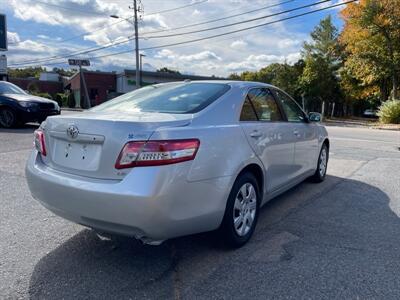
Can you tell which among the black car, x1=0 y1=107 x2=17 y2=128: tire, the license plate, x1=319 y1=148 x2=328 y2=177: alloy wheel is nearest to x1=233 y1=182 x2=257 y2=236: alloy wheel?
the license plate

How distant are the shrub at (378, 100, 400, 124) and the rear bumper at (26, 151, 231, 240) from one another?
26.2 meters

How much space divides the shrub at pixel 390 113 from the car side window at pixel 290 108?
930 inches

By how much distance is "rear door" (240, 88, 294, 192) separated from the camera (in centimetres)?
393

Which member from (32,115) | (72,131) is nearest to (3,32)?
(32,115)

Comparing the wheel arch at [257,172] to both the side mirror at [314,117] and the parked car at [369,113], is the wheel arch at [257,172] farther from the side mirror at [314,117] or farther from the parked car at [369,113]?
the parked car at [369,113]

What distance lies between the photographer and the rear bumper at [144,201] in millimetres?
2855

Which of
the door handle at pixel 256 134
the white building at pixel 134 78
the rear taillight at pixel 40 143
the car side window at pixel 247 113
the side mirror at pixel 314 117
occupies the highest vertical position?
the white building at pixel 134 78

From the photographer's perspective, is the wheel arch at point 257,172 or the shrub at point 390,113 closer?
the wheel arch at point 257,172

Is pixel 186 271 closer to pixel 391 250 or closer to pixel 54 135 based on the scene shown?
pixel 54 135

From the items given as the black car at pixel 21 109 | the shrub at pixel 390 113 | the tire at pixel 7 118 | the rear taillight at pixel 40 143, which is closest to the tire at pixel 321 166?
the rear taillight at pixel 40 143

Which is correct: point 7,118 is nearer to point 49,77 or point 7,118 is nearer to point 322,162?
point 322,162

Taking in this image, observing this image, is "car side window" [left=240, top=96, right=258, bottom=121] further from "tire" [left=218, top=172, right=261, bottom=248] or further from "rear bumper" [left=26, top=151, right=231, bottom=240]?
"rear bumper" [left=26, top=151, right=231, bottom=240]

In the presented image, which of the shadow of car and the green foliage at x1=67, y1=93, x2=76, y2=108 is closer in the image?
the shadow of car

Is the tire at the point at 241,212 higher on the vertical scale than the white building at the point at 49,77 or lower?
lower
